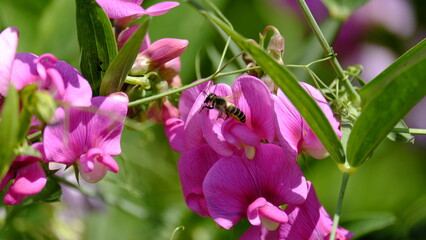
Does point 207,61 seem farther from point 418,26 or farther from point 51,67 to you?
point 418,26

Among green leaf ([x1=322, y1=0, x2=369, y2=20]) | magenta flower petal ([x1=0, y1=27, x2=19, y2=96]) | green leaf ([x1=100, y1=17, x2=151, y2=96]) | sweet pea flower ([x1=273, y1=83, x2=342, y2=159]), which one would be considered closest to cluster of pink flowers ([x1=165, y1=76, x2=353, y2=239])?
sweet pea flower ([x1=273, y1=83, x2=342, y2=159])

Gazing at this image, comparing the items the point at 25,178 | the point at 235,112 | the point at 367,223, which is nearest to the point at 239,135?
the point at 235,112

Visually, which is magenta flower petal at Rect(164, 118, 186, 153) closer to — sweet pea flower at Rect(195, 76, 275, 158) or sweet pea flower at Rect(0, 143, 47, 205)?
sweet pea flower at Rect(195, 76, 275, 158)

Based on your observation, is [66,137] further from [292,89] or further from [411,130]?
[411,130]

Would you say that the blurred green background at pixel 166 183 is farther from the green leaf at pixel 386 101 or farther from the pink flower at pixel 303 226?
the green leaf at pixel 386 101

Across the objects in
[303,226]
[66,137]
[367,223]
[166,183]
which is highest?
[66,137]

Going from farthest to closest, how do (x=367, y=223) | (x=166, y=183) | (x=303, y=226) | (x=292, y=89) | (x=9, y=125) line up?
(x=166, y=183), (x=367, y=223), (x=303, y=226), (x=292, y=89), (x=9, y=125)
